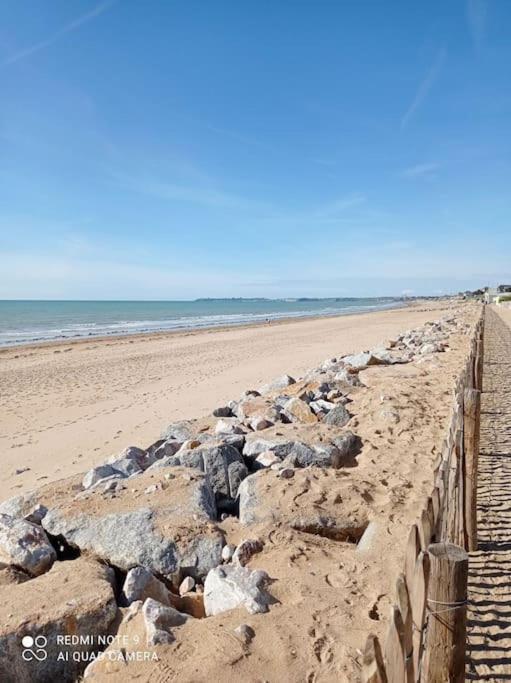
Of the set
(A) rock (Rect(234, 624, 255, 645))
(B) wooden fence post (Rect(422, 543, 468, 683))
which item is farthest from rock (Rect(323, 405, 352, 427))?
(B) wooden fence post (Rect(422, 543, 468, 683))

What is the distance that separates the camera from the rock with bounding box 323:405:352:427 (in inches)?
242

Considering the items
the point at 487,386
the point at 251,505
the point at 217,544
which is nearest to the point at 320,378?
the point at 487,386

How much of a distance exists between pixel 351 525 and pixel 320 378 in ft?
17.1

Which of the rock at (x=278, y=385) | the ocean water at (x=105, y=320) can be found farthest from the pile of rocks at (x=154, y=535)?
the ocean water at (x=105, y=320)

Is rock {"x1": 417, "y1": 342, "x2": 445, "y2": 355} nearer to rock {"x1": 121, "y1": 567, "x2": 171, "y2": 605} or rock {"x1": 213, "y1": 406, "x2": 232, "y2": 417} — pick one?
rock {"x1": 213, "y1": 406, "x2": 232, "y2": 417}

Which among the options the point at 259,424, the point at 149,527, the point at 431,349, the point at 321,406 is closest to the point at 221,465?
the point at 149,527

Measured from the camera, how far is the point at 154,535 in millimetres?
3254

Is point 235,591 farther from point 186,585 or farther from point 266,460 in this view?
point 266,460

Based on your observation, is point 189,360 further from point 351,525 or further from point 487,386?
point 351,525

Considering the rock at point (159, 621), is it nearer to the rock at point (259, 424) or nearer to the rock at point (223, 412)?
the rock at point (259, 424)

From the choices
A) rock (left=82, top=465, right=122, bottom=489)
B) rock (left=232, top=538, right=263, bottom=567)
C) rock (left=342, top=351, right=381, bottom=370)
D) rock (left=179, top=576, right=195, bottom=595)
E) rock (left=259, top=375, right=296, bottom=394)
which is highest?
rock (left=342, top=351, right=381, bottom=370)

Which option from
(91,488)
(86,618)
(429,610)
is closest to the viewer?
(429,610)

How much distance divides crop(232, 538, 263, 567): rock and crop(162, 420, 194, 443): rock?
2.74 metres

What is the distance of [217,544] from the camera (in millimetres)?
3230
